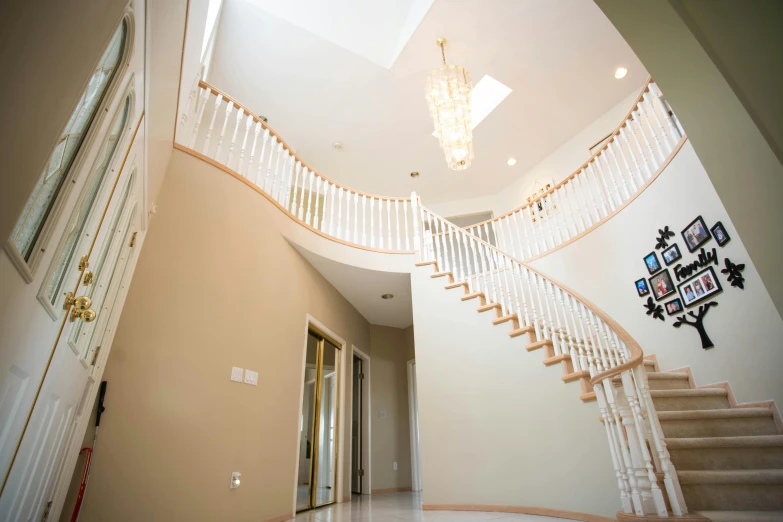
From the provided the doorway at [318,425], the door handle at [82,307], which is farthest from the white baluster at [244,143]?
the door handle at [82,307]

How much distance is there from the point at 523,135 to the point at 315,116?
358 cm

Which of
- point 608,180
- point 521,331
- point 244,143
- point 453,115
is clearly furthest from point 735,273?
point 244,143

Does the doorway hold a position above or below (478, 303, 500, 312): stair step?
below

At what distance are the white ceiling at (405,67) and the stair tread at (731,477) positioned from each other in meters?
5.09

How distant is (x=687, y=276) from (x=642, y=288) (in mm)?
550

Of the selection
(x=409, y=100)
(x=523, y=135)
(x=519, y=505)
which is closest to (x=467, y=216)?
(x=523, y=135)

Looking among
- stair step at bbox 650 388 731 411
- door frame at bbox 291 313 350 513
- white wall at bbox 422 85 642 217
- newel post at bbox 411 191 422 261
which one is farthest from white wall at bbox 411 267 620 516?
white wall at bbox 422 85 642 217

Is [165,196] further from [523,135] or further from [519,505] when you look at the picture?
[523,135]

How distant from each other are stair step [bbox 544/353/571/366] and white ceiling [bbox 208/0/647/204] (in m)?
4.22

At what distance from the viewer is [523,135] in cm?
685

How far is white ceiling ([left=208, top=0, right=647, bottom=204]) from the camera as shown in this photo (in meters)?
5.11

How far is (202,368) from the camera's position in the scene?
2.84 metres

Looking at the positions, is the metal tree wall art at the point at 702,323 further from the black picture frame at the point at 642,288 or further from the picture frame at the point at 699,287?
the black picture frame at the point at 642,288

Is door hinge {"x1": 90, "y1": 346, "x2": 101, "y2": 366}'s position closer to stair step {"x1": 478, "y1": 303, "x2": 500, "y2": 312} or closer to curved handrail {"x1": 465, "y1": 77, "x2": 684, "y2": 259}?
stair step {"x1": 478, "y1": 303, "x2": 500, "y2": 312}
